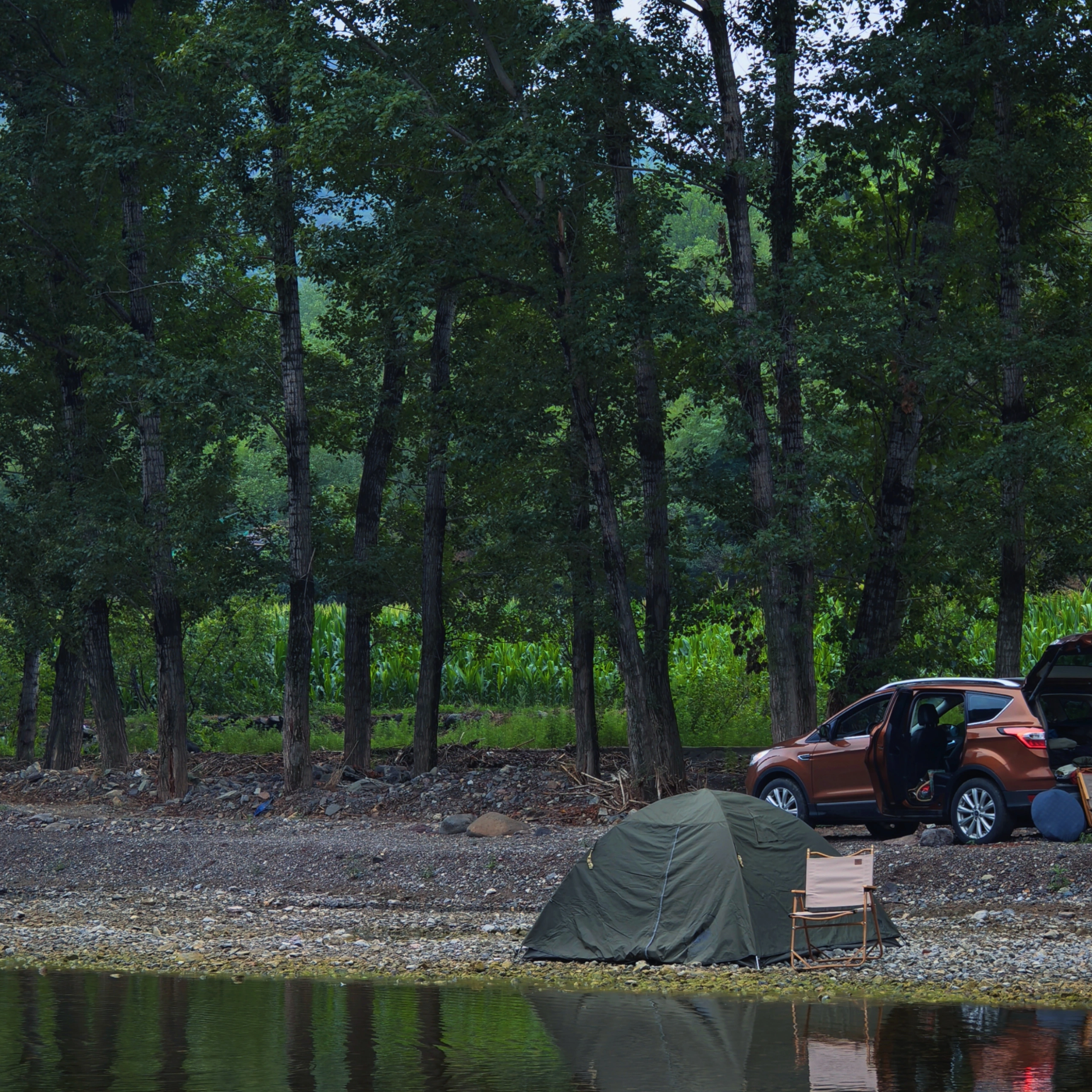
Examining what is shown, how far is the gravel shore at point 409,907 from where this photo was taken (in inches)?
475

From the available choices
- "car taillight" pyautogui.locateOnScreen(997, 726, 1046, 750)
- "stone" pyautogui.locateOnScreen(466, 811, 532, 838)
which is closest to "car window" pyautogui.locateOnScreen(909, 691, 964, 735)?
"car taillight" pyautogui.locateOnScreen(997, 726, 1046, 750)

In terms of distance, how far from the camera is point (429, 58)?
21828mm

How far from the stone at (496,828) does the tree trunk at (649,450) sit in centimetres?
322

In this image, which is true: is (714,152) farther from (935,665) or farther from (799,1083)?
(799,1083)

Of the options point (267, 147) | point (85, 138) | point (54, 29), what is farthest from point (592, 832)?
point (54, 29)

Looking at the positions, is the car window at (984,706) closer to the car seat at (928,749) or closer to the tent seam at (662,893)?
the car seat at (928,749)

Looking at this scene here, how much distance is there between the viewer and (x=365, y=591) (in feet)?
83.2

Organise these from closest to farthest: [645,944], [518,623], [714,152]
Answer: [645,944] → [714,152] → [518,623]

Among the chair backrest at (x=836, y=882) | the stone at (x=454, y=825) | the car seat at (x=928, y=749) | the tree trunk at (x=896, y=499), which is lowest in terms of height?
the stone at (x=454, y=825)

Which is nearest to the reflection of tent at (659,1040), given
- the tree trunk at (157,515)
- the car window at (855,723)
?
the car window at (855,723)

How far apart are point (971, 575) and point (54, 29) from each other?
18781mm

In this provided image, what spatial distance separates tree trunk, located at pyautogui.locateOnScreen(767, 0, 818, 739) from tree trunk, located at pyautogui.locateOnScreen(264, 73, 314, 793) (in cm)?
760

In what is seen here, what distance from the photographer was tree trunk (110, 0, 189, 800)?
2372cm

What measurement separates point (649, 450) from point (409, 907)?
8.82 meters
